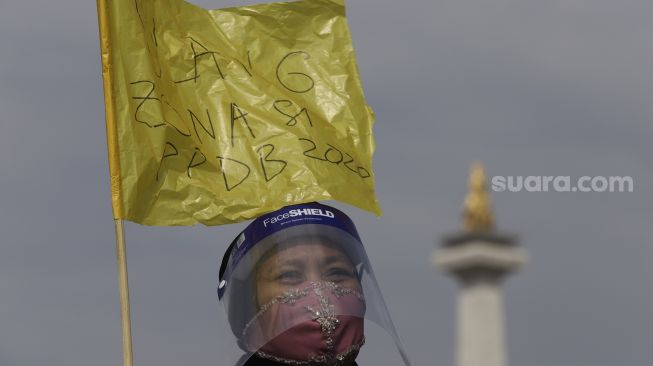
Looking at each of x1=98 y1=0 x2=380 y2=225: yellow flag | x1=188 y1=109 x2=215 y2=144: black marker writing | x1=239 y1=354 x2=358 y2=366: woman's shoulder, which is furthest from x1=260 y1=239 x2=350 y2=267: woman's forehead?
x1=188 y1=109 x2=215 y2=144: black marker writing

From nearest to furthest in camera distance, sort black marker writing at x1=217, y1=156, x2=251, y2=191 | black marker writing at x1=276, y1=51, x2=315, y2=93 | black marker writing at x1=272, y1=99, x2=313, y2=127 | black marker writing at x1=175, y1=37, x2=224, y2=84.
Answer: black marker writing at x1=217, y1=156, x2=251, y2=191, black marker writing at x1=272, y1=99, x2=313, y2=127, black marker writing at x1=175, y1=37, x2=224, y2=84, black marker writing at x1=276, y1=51, x2=315, y2=93

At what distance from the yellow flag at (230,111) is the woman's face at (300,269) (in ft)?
1.57

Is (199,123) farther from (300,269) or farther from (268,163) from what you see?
(300,269)

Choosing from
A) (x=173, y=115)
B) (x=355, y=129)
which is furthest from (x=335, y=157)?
(x=173, y=115)

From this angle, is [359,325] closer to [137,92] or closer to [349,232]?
[349,232]

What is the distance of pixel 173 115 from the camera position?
11.4 meters

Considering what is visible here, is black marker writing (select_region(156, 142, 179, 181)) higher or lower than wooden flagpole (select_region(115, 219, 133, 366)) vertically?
higher

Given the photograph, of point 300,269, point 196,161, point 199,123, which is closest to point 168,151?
point 196,161

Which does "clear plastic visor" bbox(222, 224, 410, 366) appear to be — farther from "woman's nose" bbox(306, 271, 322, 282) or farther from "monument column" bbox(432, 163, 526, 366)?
"monument column" bbox(432, 163, 526, 366)

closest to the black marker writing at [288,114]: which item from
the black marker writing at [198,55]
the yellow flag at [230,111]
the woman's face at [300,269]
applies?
the yellow flag at [230,111]

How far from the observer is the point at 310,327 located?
10.3 meters

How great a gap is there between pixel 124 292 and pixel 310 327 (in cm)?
120

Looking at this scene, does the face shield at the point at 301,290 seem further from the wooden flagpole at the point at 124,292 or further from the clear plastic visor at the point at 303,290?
the wooden flagpole at the point at 124,292

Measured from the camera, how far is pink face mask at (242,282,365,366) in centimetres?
1023
